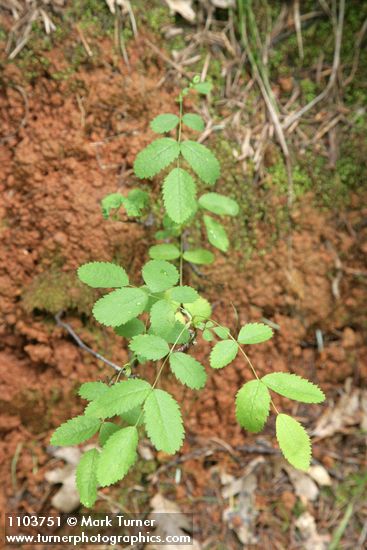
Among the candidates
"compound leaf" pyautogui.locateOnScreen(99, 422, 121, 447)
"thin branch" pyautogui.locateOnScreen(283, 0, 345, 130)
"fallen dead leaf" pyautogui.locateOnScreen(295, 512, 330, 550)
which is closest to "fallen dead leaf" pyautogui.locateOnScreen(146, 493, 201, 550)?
"fallen dead leaf" pyautogui.locateOnScreen(295, 512, 330, 550)

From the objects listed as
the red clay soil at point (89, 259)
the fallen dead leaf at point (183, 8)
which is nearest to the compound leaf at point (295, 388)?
the red clay soil at point (89, 259)

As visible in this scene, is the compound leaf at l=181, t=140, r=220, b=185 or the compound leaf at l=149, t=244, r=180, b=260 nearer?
the compound leaf at l=181, t=140, r=220, b=185

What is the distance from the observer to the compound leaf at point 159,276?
1.41 meters

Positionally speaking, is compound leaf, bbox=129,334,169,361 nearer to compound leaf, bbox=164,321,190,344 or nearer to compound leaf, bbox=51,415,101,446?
compound leaf, bbox=164,321,190,344

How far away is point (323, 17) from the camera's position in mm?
2178

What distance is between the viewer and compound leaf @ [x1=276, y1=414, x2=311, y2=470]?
122 cm

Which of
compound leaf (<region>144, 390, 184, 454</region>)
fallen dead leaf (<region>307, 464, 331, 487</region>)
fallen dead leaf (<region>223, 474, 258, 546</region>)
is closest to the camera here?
compound leaf (<region>144, 390, 184, 454</region>)

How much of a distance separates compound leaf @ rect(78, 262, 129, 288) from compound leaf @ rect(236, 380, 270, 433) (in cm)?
50

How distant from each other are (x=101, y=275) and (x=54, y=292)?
659mm

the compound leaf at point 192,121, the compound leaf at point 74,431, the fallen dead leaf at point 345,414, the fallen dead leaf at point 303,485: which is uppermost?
the compound leaf at point 192,121

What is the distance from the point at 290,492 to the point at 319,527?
0.69 ft

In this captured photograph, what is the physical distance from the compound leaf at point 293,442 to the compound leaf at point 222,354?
0.70 ft

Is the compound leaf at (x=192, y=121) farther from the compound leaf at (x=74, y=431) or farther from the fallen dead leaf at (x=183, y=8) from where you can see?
the compound leaf at (x=74, y=431)

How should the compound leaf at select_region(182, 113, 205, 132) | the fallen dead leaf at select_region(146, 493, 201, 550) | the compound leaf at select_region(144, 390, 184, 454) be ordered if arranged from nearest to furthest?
1. the compound leaf at select_region(144, 390, 184, 454)
2. the compound leaf at select_region(182, 113, 205, 132)
3. the fallen dead leaf at select_region(146, 493, 201, 550)
